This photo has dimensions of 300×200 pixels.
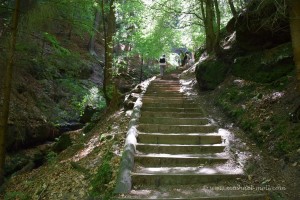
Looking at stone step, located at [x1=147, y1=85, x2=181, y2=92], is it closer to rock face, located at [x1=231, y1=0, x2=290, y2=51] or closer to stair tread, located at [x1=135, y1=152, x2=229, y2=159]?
rock face, located at [x1=231, y1=0, x2=290, y2=51]

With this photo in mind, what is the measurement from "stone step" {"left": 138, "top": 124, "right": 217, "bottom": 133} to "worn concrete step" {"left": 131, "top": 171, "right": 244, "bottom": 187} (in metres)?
2.34

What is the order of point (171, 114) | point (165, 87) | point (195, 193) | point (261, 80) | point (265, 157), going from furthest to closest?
point (165, 87), point (171, 114), point (261, 80), point (265, 157), point (195, 193)

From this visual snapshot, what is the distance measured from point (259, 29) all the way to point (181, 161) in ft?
19.0

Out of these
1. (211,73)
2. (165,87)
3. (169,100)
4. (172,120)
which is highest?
(211,73)

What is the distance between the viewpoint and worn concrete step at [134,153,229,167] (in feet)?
20.1

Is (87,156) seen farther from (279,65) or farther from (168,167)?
(279,65)

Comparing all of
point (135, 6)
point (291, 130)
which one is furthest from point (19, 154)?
point (135, 6)

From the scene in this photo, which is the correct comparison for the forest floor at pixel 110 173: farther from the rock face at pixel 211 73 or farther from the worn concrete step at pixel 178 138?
the rock face at pixel 211 73

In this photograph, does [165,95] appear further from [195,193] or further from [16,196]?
[195,193]

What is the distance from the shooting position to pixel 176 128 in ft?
25.8

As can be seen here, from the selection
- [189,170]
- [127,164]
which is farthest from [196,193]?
[127,164]

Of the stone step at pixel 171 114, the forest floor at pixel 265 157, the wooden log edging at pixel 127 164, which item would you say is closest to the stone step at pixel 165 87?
the stone step at pixel 171 114

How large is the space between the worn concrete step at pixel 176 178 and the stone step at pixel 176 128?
92.0 inches

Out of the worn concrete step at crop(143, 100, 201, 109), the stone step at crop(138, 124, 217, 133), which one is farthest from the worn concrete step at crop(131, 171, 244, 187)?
the worn concrete step at crop(143, 100, 201, 109)
